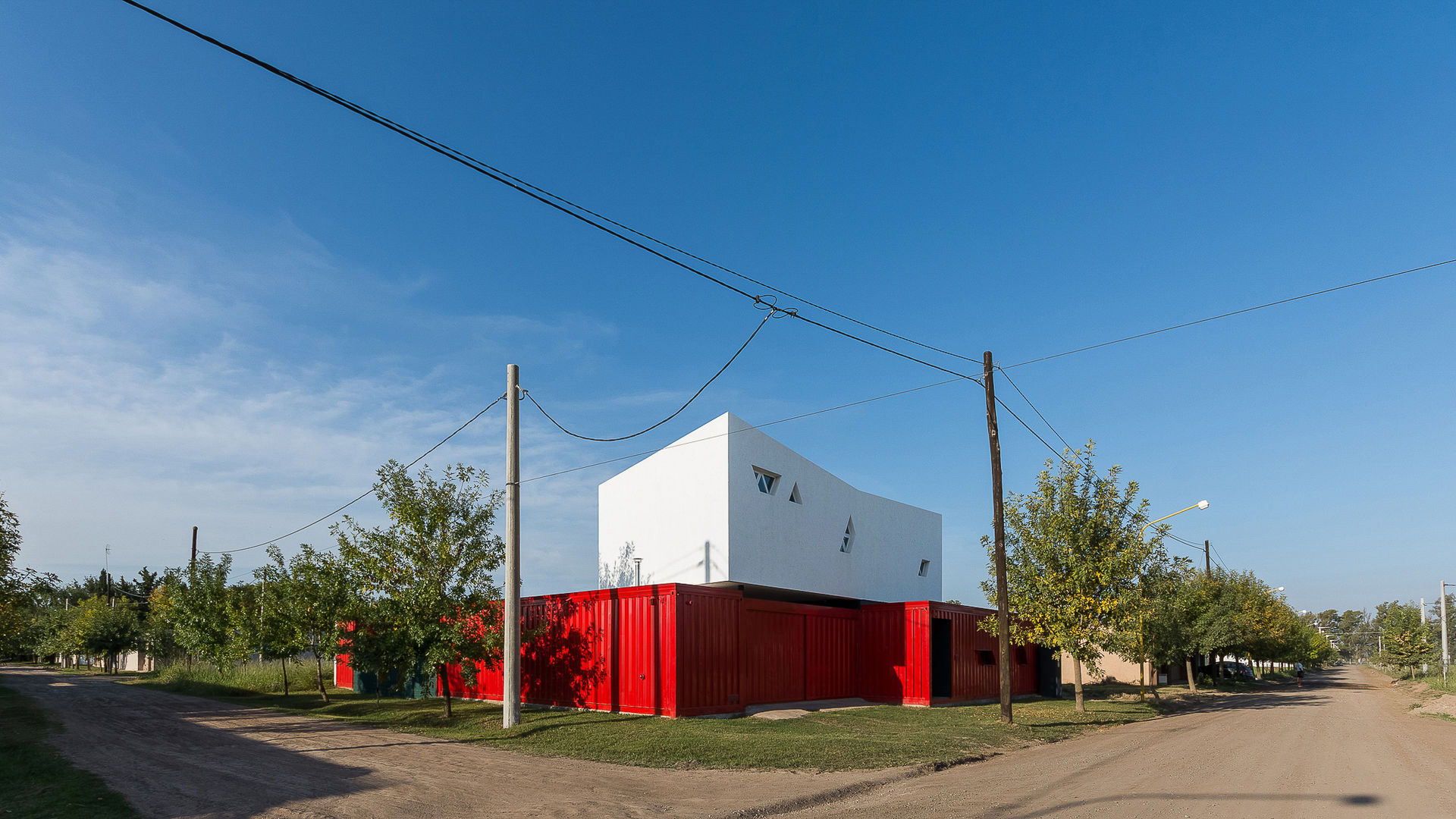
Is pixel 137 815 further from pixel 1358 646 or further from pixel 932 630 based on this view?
pixel 1358 646

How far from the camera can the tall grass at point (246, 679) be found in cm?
3066

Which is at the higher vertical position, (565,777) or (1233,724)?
(565,777)

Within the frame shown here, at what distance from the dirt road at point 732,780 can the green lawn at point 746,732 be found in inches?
28.2

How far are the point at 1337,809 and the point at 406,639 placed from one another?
16.8 metres

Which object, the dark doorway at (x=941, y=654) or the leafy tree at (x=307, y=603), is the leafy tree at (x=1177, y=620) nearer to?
the dark doorway at (x=941, y=654)

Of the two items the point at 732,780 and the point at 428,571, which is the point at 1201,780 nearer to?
the point at 732,780

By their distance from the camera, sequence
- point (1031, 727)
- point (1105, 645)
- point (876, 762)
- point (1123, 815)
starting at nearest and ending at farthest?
point (1123, 815)
point (876, 762)
point (1031, 727)
point (1105, 645)

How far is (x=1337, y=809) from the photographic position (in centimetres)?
967

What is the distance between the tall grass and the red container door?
59.3 ft

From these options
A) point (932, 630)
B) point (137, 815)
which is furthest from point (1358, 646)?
point (137, 815)

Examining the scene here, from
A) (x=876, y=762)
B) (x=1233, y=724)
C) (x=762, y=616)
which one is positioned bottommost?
(x=1233, y=724)

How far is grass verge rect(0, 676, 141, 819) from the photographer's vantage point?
9625 millimetres

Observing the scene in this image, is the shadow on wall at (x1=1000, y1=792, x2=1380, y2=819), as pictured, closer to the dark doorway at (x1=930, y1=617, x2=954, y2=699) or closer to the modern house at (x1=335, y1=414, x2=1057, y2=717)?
the modern house at (x1=335, y1=414, x2=1057, y2=717)

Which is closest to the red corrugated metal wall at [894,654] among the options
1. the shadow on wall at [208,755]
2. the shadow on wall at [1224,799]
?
the shadow on wall at [1224,799]
